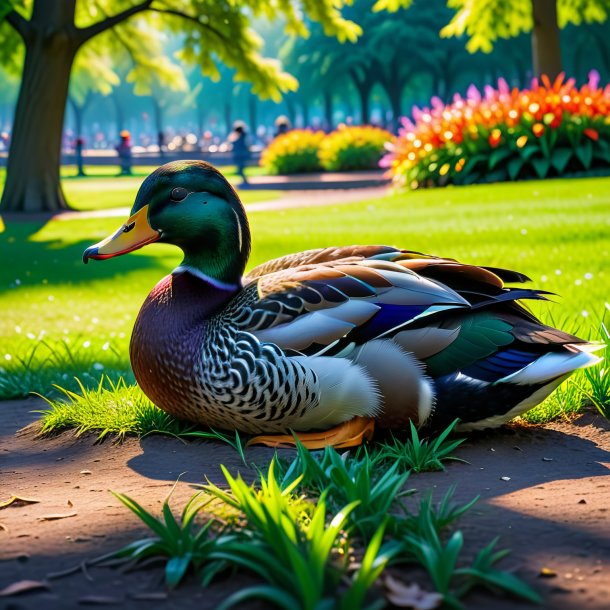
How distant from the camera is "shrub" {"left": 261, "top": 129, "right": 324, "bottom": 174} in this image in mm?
28281

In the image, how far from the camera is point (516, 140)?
16953 millimetres

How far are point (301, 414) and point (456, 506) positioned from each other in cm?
109

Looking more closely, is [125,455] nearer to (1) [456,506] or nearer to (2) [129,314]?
(1) [456,506]

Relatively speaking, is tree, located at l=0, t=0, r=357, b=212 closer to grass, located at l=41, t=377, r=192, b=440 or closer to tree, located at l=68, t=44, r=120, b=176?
tree, located at l=68, t=44, r=120, b=176

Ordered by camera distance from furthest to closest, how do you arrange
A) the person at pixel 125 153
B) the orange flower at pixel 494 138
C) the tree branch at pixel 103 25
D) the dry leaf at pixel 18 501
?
1. the person at pixel 125 153
2. the tree branch at pixel 103 25
3. the orange flower at pixel 494 138
4. the dry leaf at pixel 18 501

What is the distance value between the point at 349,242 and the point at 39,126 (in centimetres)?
957

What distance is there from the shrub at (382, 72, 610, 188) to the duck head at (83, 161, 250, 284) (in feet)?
43.4

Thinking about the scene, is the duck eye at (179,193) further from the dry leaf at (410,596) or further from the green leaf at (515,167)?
the green leaf at (515,167)

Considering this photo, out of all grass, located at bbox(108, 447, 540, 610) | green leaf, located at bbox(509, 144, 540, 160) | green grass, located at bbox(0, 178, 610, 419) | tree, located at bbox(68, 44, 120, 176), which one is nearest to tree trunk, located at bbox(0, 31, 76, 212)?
green grass, located at bbox(0, 178, 610, 419)

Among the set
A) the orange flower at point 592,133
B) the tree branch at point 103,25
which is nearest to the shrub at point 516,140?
the orange flower at point 592,133

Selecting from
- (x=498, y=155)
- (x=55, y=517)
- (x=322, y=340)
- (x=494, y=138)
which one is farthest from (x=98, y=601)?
(x=494, y=138)

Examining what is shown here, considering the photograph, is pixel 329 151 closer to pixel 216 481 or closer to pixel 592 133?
pixel 592 133

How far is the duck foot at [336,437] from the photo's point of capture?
3701 millimetres

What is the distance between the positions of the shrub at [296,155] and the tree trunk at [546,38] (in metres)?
8.76
